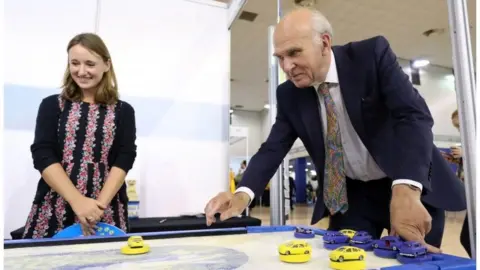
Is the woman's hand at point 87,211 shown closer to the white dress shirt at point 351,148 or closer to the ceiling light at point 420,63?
the white dress shirt at point 351,148

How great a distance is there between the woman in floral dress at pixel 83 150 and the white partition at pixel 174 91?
1121 mm

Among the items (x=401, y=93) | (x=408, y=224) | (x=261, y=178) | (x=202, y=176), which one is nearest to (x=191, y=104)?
(x=202, y=176)

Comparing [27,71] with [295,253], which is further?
[27,71]

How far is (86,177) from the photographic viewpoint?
119 centimetres

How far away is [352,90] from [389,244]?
43cm

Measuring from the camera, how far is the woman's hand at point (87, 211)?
1099 millimetres

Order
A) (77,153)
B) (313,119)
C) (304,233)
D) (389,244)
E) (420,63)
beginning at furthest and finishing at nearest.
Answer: (420,63)
(77,153)
(313,119)
(304,233)
(389,244)

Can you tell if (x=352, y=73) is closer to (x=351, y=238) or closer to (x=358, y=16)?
(x=351, y=238)

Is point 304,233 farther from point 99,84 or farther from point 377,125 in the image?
point 99,84

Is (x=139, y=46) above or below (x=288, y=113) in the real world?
above

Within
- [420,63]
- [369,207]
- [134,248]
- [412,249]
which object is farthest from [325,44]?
[420,63]

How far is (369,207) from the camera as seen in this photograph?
1.07m

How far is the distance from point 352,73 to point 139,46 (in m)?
1.76

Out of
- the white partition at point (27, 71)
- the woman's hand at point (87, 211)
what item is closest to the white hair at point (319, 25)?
the woman's hand at point (87, 211)
